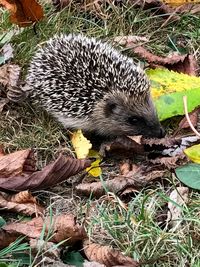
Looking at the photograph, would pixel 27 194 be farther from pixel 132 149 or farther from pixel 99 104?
pixel 99 104

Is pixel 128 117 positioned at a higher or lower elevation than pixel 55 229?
lower

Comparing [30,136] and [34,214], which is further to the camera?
[30,136]

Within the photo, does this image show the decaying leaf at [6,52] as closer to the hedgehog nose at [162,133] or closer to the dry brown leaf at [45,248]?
the hedgehog nose at [162,133]

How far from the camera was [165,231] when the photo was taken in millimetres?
3387

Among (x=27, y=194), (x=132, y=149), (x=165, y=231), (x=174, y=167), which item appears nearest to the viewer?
(x=165, y=231)

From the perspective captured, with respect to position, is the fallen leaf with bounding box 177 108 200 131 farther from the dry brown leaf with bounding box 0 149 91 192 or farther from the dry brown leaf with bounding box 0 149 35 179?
the dry brown leaf with bounding box 0 149 35 179

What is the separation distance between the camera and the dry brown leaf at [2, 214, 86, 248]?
3328mm

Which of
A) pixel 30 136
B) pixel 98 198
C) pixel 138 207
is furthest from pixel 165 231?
pixel 30 136

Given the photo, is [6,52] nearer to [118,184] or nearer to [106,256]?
[118,184]

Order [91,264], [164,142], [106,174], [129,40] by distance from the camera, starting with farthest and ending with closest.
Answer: [129,40] → [164,142] → [106,174] → [91,264]

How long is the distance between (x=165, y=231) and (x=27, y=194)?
0.75 meters

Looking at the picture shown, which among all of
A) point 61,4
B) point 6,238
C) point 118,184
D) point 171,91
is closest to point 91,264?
point 6,238

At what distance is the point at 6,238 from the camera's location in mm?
3357

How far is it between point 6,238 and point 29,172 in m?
0.60
